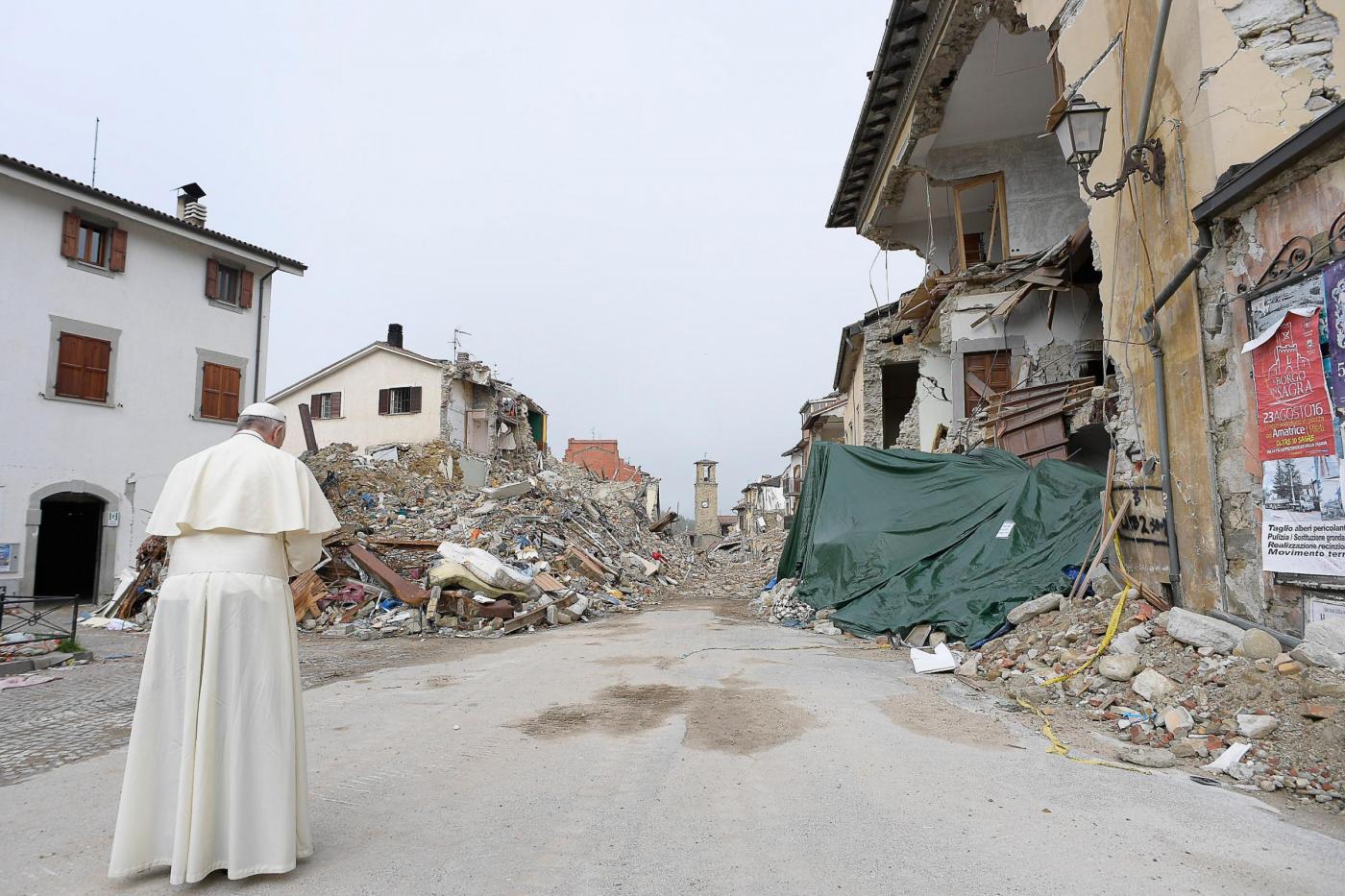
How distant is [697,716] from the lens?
16.1 feet

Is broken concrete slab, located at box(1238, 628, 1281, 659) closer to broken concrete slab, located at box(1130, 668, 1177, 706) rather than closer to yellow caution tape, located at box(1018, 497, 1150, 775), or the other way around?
broken concrete slab, located at box(1130, 668, 1177, 706)

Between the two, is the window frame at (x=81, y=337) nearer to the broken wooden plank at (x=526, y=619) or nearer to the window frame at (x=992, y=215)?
the broken wooden plank at (x=526, y=619)

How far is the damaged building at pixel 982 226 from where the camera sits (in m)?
10.5

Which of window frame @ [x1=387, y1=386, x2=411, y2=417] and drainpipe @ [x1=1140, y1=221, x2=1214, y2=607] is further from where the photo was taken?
window frame @ [x1=387, y1=386, x2=411, y2=417]

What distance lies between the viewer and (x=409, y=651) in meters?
9.09

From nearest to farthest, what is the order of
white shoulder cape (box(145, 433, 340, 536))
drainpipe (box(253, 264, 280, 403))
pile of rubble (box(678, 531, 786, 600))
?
white shoulder cape (box(145, 433, 340, 536)), pile of rubble (box(678, 531, 786, 600)), drainpipe (box(253, 264, 280, 403))

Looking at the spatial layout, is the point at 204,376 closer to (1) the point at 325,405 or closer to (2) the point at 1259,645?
(1) the point at 325,405

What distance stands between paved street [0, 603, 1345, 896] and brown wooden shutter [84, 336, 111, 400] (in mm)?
14347

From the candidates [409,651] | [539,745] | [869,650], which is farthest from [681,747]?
[409,651]

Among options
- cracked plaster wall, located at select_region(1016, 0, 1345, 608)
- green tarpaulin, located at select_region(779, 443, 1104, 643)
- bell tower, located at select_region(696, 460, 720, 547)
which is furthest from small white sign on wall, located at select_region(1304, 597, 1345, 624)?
bell tower, located at select_region(696, 460, 720, 547)

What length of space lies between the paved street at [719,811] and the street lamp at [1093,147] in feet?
14.7

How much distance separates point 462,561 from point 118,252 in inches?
476

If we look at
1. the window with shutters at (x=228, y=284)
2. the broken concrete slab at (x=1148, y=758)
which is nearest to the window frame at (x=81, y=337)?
the window with shutters at (x=228, y=284)

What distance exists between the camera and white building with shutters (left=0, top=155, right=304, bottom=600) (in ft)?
46.8
